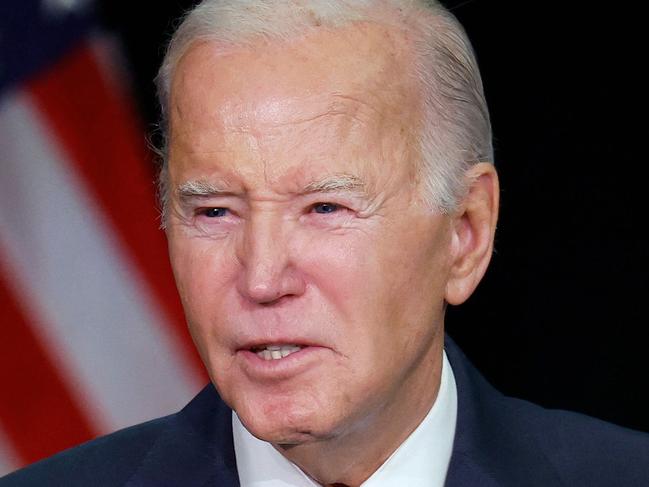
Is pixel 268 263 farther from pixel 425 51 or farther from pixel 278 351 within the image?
pixel 425 51

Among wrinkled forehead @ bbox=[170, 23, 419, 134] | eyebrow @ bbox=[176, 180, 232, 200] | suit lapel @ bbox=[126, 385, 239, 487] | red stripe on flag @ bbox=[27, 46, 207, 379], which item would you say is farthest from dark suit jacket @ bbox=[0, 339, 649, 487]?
red stripe on flag @ bbox=[27, 46, 207, 379]

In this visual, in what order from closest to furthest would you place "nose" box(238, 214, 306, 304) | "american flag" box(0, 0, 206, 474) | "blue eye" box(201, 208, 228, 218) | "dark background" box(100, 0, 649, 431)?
"nose" box(238, 214, 306, 304) → "blue eye" box(201, 208, 228, 218) → "dark background" box(100, 0, 649, 431) → "american flag" box(0, 0, 206, 474)

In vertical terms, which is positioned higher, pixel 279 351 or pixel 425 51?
pixel 425 51

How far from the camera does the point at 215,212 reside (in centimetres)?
198

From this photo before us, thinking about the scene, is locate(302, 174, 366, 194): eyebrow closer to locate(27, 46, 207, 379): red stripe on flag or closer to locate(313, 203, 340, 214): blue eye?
locate(313, 203, 340, 214): blue eye

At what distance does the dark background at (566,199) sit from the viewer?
2609mm

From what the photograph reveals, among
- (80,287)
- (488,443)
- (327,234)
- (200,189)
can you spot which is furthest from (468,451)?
(80,287)

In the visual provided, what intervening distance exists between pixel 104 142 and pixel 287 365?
111 centimetres

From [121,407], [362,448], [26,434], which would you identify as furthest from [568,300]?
[26,434]

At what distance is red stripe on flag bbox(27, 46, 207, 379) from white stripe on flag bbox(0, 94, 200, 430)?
0.02 metres

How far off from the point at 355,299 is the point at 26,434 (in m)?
1.16

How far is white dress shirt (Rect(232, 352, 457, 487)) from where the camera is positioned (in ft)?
6.91

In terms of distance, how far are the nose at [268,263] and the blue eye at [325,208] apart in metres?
0.05

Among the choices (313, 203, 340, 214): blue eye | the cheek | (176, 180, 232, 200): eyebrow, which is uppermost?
(176, 180, 232, 200): eyebrow
